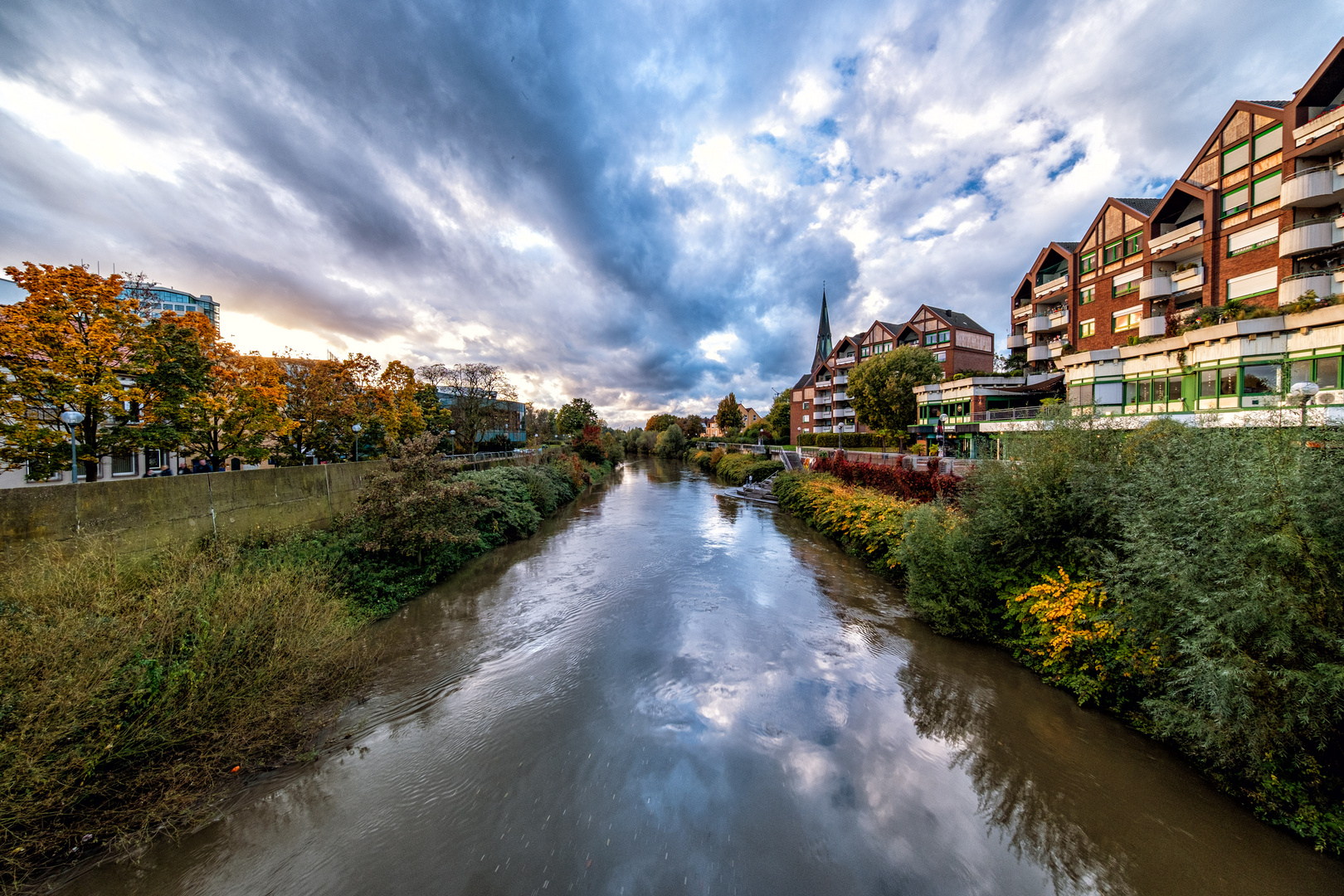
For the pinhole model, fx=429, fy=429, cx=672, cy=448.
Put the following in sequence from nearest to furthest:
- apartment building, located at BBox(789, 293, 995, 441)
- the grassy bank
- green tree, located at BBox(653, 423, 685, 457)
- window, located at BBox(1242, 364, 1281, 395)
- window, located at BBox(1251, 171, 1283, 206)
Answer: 1. window, located at BBox(1242, 364, 1281, 395)
2. window, located at BBox(1251, 171, 1283, 206)
3. the grassy bank
4. apartment building, located at BBox(789, 293, 995, 441)
5. green tree, located at BBox(653, 423, 685, 457)

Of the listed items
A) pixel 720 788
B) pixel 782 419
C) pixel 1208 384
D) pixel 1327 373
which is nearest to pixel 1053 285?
pixel 1208 384

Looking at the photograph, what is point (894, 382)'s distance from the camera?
31.7 metres

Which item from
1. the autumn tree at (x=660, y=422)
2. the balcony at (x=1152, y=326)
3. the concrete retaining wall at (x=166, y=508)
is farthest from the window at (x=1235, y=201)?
the autumn tree at (x=660, y=422)

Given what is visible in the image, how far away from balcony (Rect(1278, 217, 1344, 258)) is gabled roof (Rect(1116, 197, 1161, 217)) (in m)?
8.29

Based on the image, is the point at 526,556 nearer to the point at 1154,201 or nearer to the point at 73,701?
the point at 73,701

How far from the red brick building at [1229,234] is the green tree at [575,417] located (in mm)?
49817

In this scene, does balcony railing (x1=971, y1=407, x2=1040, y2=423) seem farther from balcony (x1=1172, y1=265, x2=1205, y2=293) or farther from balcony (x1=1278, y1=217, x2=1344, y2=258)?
balcony (x1=1278, y1=217, x2=1344, y2=258)

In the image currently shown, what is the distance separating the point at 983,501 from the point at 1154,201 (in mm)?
31179

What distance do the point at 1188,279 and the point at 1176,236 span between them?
2.35m

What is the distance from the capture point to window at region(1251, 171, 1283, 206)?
59.2 feet

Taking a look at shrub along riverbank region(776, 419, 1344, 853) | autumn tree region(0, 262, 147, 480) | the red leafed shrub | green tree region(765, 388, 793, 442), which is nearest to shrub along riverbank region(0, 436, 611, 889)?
autumn tree region(0, 262, 147, 480)

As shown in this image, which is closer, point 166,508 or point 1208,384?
point 166,508

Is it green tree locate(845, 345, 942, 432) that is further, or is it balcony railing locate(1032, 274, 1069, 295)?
green tree locate(845, 345, 942, 432)

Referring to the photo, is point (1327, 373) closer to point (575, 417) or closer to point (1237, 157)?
point (1237, 157)
